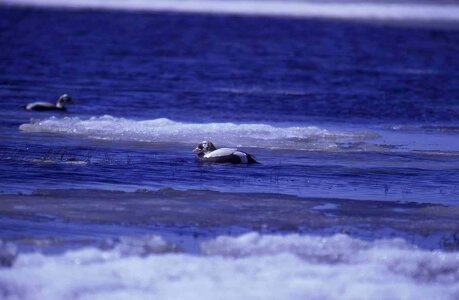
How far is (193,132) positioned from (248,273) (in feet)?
26.6

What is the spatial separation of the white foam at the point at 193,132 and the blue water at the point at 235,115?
0.09ft

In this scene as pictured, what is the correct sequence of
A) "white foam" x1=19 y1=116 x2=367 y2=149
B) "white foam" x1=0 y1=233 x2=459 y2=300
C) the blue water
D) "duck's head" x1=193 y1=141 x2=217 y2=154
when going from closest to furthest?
1. "white foam" x1=0 y1=233 x2=459 y2=300
2. the blue water
3. "duck's head" x1=193 y1=141 x2=217 y2=154
4. "white foam" x1=19 y1=116 x2=367 y2=149

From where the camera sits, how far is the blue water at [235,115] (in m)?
14.5

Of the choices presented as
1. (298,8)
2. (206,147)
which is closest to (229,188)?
(206,147)

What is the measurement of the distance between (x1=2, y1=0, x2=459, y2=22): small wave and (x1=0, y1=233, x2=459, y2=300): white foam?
2291 inches

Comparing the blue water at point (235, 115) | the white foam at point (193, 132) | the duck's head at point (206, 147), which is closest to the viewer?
the blue water at point (235, 115)

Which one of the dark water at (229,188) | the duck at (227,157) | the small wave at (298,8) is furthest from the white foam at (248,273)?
the small wave at (298,8)

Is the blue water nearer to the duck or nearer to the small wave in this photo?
the duck

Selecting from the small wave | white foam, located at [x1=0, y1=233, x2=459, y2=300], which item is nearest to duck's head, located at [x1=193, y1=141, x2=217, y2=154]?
white foam, located at [x1=0, y1=233, x2=459, y2=300]

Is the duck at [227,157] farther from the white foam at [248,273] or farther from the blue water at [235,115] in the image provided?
the white foam at [248,273]

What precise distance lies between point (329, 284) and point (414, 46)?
39.0 meters

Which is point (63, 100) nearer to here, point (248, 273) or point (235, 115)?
point (235, 115)

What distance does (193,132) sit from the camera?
18.2m

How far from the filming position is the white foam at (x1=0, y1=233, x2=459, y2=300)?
970 centimetres
